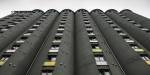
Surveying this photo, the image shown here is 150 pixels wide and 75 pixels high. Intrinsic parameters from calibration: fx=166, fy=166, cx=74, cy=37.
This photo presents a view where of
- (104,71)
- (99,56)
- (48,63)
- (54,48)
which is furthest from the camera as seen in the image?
(54,48)

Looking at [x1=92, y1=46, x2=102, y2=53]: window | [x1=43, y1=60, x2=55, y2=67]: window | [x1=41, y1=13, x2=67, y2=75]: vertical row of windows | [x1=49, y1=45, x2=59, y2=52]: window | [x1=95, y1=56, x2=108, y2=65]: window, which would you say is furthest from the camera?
[x1=49, y1=45, x2=59, y2=52]: window

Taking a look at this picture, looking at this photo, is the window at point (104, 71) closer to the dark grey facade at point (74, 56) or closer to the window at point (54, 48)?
the dark grey facade at point (74, 56)

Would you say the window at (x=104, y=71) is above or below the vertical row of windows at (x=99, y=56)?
below

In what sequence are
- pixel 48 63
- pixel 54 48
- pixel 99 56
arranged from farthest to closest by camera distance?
pixel 54 48, pixel 99 56, pixel 48 63

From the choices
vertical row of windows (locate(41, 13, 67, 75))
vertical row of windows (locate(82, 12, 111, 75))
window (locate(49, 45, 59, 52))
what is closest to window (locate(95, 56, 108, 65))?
vertical row of windows (locate(82, 12, 111, 75))

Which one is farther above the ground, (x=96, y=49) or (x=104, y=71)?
(x=96, y=49)

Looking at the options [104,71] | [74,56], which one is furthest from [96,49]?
[104,71]

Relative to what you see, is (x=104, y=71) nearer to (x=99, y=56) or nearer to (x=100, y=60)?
(x=100, y=60)

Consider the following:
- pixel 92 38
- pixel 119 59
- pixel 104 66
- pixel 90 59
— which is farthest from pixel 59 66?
pixel 92 38

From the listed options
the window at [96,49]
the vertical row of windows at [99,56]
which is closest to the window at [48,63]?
the vertical row of windows at [99,56]

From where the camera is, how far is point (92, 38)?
32062mm

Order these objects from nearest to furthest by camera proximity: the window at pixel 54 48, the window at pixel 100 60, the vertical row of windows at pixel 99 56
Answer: the vertical row of windows at pixel 99 56, the window at pixel 100 60, the window at pixel 54 48

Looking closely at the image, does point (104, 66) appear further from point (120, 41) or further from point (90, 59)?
point (120, 41)

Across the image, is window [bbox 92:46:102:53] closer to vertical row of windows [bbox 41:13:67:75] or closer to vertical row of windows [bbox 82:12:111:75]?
vertical row of windows [bbox 82:12:111:75]
